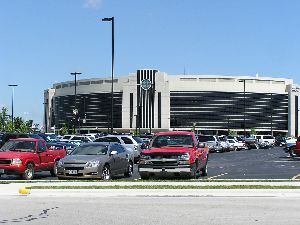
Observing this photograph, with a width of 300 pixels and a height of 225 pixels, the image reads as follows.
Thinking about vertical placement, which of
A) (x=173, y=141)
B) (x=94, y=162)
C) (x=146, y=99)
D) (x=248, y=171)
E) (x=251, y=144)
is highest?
(x=146, y=99)

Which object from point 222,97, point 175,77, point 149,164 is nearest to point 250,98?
point 222,97

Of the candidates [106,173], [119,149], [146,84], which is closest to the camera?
[106,173]

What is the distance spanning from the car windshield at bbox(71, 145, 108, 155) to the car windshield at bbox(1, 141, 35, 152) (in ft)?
7.67

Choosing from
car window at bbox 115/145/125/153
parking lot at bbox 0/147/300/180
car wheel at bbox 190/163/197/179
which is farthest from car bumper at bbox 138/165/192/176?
car window at bbox 115/145/125/153

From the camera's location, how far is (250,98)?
198 metres

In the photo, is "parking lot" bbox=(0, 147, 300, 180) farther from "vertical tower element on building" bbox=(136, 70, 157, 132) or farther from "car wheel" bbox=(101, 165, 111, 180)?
"vertical tower element on building" bbox=(136, 70, 157, 132)

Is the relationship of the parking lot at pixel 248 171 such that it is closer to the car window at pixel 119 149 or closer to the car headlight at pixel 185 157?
the car window at pixel 119 149

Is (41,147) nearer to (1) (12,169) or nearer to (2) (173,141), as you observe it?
(1) (12,169)

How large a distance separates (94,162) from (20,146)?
4.17 m

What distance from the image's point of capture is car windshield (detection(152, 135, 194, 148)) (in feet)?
75.2

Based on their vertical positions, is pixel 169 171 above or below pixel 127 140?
below

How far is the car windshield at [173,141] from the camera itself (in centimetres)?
2292

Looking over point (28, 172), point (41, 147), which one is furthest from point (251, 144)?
point (28, 172)

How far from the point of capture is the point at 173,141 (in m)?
23.1
